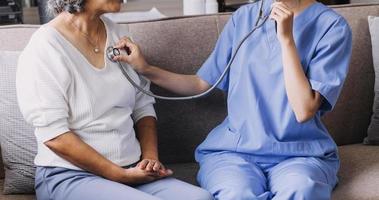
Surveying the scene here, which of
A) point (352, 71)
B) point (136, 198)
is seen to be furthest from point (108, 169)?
point (352, 71)

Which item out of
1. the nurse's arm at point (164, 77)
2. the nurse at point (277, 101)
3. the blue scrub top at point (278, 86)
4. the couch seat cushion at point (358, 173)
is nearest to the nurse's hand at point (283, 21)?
the nurse at point (277, 101)

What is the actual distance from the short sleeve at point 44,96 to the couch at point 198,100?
336 mm

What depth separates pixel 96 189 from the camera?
1.36 m

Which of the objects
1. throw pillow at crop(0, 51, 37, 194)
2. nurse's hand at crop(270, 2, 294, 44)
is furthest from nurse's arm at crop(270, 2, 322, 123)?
throw pillow at crop(0, 51, 37, 194)

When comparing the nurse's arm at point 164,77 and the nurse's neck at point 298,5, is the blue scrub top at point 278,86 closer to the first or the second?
the nurse's neck at point 298,5

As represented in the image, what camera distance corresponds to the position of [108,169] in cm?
142

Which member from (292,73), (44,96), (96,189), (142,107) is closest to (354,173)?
(292,73)

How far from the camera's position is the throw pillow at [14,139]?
61.5 inches

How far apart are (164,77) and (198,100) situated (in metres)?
0.19

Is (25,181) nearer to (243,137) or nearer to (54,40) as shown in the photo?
(54,40)

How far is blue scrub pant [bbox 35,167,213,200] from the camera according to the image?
1352 millimetres

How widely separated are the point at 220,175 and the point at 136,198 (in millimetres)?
258

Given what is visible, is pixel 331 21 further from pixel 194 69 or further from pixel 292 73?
pixel 194 69

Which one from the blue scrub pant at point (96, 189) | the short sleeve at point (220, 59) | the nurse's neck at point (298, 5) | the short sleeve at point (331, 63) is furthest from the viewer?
the short sleeve at point (220, 59)
